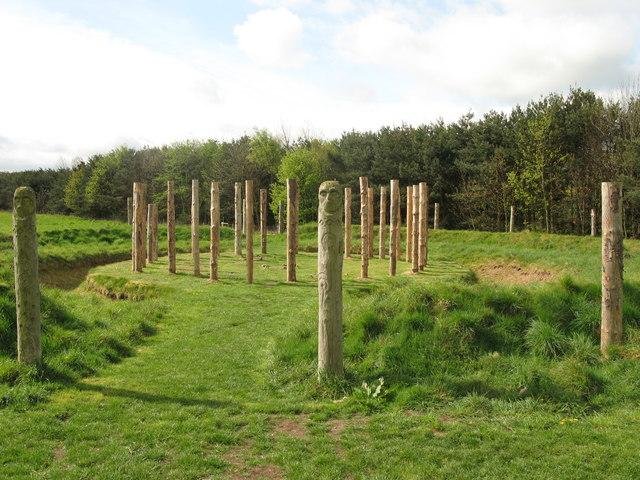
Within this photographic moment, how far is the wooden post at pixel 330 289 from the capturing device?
27.8 feet

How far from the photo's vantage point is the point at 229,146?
57.3m

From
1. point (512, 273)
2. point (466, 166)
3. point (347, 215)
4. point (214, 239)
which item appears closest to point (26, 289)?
point (214, 239)

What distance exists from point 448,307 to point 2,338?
743 centimetres

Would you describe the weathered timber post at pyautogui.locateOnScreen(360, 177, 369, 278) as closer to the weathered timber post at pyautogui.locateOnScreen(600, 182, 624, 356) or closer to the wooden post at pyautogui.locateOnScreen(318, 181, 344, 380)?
the weathered timber post at pyautogui.locateOnScreen(600, 182, 624, 356)

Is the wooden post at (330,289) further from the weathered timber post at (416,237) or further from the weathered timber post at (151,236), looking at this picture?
the weathered timber post at (151,236)

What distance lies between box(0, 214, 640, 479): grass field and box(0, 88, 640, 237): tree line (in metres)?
24.1

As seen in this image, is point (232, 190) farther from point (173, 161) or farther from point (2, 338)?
point (2, 338)

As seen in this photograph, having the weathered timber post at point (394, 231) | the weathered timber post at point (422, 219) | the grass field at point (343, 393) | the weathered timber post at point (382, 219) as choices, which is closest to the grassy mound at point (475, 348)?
the grass field at point (343, 393)

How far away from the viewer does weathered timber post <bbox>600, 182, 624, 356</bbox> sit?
361 inches

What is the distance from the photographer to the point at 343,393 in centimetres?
828

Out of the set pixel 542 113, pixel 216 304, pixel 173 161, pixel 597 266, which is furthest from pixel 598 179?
pixel 173 161

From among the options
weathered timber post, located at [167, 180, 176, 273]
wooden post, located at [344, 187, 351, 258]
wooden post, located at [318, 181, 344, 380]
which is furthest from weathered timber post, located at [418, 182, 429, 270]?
wooden post, located at [318, 181, 344, 380]

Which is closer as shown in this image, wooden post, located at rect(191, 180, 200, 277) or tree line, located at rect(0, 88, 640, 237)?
wooden post, located at rect(191, 180, 200, 277)

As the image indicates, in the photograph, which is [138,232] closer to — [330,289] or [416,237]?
[416,237]
